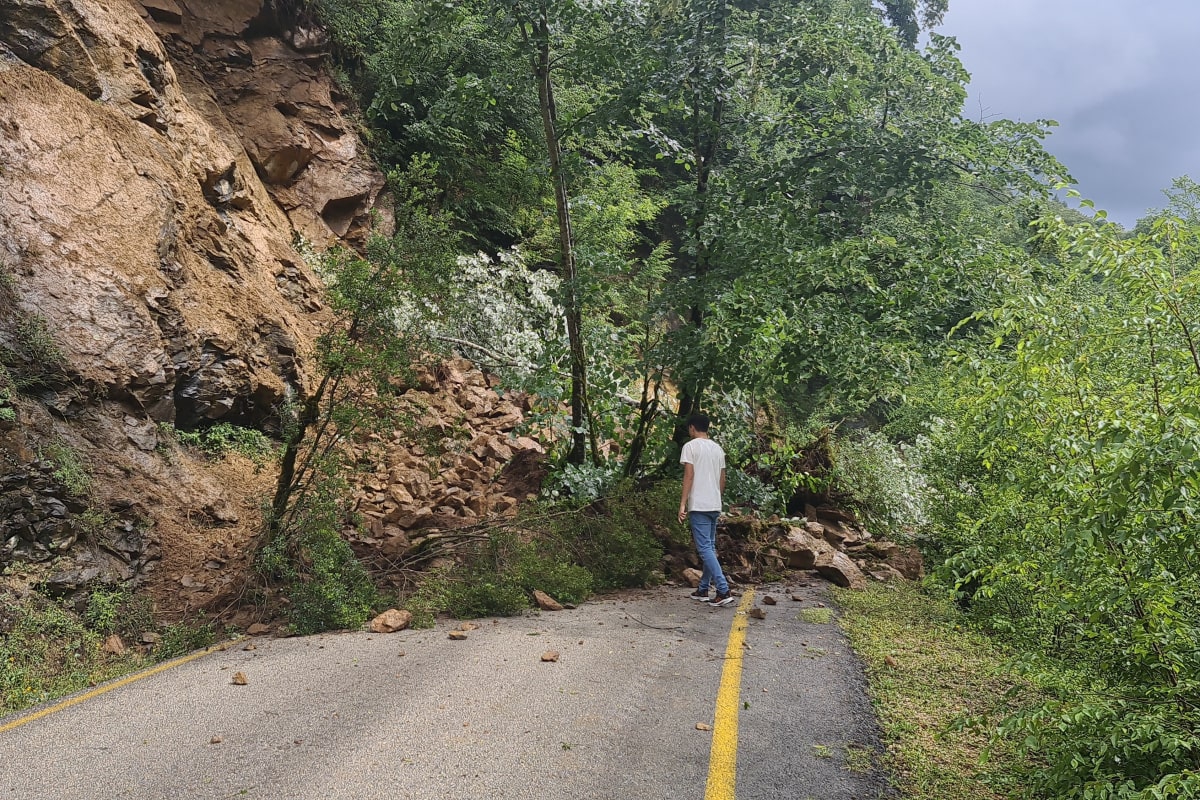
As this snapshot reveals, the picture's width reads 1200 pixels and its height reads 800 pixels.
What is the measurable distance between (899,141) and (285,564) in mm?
8930

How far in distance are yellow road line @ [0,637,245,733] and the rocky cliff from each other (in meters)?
1.03

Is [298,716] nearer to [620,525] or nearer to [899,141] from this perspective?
[620,525]

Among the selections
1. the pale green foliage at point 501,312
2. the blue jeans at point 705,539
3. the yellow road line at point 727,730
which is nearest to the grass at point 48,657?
the yellow road line at point 727,730

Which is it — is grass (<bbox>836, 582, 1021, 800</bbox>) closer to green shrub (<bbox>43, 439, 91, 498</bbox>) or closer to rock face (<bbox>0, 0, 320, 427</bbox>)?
green shrub (<bbox>43, 439, 91, 498</bbox>)

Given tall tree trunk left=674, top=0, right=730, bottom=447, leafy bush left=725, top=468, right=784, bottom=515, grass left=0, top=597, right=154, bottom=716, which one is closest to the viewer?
grass left=0, top=597, right=154, bottom=716

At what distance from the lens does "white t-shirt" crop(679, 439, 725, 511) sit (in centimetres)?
794

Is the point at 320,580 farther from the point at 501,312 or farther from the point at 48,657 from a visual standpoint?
the point at 501,312

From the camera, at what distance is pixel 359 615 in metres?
6.70

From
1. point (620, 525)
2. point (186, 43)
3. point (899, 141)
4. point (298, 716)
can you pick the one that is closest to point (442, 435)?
point (620, 525)

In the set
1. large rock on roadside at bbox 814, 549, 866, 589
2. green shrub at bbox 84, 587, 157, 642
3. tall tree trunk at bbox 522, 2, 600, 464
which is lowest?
green shrub at bbox 84, 587, 157, 642

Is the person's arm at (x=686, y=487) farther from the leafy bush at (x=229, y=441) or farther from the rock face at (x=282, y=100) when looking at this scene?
A: the rock face at (x=282, y=100)

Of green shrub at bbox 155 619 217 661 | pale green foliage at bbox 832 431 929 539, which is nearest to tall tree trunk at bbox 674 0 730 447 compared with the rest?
pale green foliage at bbox 832 431 929 539

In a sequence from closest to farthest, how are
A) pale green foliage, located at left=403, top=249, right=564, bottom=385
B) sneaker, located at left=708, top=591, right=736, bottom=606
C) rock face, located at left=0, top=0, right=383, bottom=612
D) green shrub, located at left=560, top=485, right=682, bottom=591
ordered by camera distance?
rock face, located at left=0, top=0, right=383, bottom=612, sneaker, located at left=708, top=591, right=736, bottom=606, green shrub, located at left=560, top=485, right=682, bottom=591, pale green foliage, located at left=403, top=249, right=564, bottom=385

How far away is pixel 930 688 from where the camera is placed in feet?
16.2
